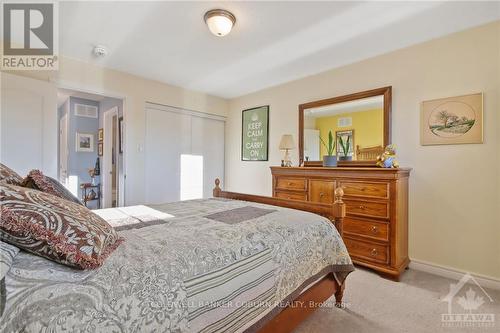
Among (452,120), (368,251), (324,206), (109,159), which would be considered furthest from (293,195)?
(109,159)

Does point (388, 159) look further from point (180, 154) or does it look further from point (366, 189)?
point (180, 154)

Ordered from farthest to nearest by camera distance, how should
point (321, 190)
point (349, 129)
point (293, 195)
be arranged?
point (293, 195) → point (349, 129) → point (321, 190)

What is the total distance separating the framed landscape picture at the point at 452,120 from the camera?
7.45 ft

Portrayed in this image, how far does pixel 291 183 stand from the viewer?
3227 millimetres

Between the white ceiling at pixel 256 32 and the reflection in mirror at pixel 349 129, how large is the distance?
1.93 feet

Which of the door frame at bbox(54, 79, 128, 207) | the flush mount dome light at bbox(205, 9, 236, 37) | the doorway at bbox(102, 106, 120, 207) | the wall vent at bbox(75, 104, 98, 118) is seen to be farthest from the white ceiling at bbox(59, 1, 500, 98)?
the wall vent at bbox(75, 104, 98, 118)

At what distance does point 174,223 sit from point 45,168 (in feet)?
7.65

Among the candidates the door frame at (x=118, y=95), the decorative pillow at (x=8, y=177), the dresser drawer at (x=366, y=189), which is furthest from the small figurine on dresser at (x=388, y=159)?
the door frame at (x=118, y=95)

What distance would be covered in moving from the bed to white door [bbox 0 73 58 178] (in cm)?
165

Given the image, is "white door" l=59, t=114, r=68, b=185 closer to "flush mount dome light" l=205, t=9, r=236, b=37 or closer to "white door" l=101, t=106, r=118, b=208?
"white door" l=101, t=106, r=118, b=208

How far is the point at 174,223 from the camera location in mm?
1479

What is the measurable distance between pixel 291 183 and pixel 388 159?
1.20 meters

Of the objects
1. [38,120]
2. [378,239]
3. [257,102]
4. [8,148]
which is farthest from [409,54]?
[8,148]

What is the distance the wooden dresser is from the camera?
236 centimetres
